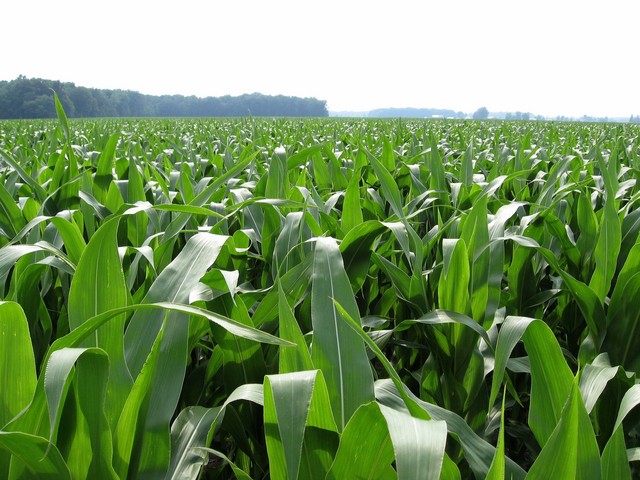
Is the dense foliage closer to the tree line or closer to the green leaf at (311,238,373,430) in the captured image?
the green leaf at (311,238,373,430)

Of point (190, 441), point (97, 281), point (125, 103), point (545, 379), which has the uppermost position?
point (125, 103)

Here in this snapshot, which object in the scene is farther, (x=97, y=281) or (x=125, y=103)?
(x=125, y=103)

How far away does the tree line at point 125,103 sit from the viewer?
53156 mm

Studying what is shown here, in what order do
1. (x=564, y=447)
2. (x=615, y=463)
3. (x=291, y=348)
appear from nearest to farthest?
(x=564, y=447) < (x=615, y=463) < (x=291, y=348)

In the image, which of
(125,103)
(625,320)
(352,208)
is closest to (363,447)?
(625,320)

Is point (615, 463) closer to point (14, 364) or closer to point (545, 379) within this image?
point (545, 379)

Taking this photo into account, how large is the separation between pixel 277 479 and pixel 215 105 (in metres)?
91.5

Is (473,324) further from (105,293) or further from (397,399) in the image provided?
(105,293)

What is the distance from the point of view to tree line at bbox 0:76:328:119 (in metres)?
53.2

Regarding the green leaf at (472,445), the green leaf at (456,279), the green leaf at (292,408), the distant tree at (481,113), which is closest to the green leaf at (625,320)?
the green leaf at (456,279)

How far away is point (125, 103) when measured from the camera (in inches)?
2943

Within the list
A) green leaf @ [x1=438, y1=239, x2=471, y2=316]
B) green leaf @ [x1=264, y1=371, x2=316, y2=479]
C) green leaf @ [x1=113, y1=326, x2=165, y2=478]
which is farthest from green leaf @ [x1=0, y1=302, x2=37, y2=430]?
green leaf @ [x1=438, y1=239, x2=471, y2=316]

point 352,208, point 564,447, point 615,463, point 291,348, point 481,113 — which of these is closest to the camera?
point 564,447

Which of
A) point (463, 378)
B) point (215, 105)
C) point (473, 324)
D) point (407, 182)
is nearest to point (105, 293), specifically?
point (473, 324)
